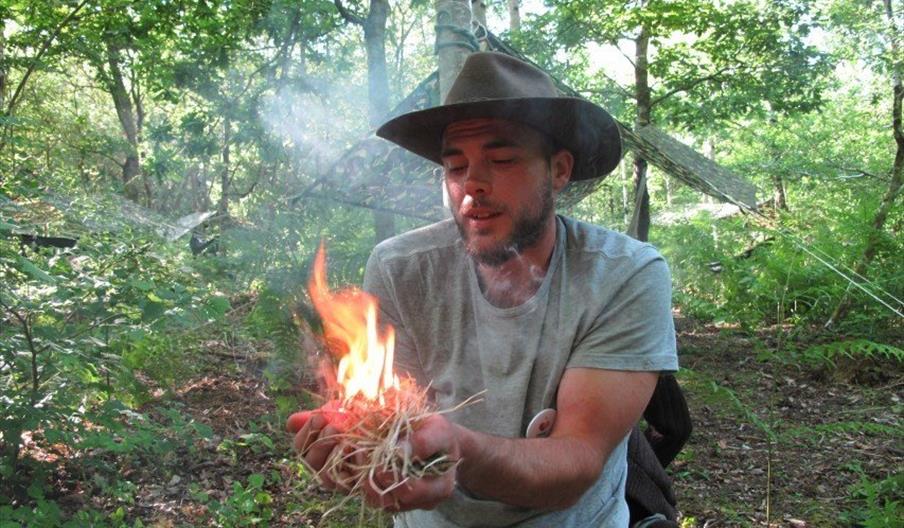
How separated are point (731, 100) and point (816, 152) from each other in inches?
252

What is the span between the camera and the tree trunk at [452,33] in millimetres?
3895

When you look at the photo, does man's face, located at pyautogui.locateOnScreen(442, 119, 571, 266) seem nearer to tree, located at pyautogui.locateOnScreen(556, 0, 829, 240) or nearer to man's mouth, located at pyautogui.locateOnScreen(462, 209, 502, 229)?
man's mouth, located at pyautogui.locateOnScreen(462, 209, 502, 229)

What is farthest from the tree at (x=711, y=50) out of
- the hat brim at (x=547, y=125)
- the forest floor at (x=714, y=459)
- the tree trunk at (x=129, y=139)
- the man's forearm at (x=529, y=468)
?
the tree trunk at (x=129, y=139)

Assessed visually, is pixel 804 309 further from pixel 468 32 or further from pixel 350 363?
pixel 350 363

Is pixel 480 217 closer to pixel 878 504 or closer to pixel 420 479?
pixel 420 479

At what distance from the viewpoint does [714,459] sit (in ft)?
18.7

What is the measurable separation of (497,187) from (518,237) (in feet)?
0.62

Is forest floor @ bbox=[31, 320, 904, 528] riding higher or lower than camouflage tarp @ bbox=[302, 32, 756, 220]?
lower

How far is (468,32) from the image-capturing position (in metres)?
3.88

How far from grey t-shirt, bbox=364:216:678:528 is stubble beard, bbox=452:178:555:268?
→ 0.26 ft

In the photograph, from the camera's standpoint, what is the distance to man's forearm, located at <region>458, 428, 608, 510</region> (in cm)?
153

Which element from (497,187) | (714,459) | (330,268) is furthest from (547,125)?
(714,459)

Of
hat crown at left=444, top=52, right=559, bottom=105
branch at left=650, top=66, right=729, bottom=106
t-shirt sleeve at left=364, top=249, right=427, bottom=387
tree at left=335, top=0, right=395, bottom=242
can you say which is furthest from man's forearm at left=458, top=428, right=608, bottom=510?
branch at left=650, top=66, right=729, bottom=106

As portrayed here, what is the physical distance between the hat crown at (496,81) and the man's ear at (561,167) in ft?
0.77
